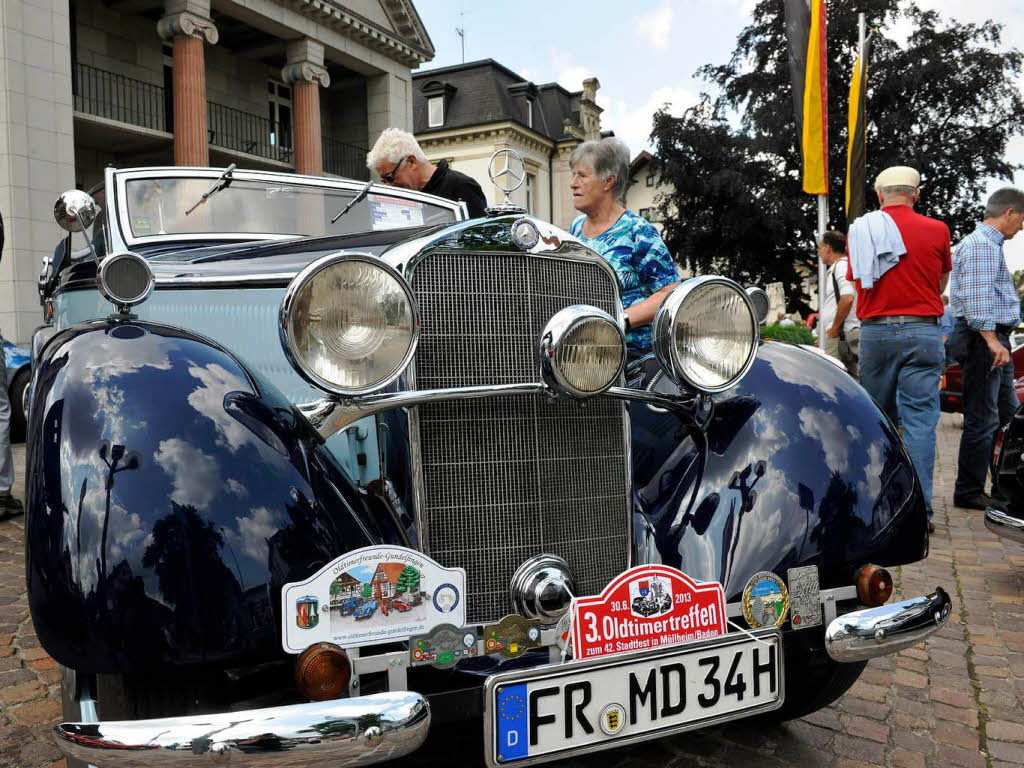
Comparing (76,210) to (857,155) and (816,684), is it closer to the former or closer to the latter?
(816,684)

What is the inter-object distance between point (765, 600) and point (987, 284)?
12.8 feet

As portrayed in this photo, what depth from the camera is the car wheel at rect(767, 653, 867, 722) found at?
7.25 ft

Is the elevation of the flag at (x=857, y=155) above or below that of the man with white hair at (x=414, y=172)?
above

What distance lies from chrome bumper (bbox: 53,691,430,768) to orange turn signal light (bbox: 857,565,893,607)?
42.3 inches

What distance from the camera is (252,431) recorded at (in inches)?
63.2

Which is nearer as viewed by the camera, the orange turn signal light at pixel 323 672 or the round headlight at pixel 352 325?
the orange turn signal light at pixel 323 672

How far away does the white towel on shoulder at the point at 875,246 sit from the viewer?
4.37 meters

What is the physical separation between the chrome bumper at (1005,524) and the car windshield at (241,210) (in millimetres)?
→ 2642

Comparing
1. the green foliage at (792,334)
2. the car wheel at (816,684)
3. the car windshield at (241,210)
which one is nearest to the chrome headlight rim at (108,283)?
the car windshield at (241,210)

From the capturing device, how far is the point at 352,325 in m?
1.71

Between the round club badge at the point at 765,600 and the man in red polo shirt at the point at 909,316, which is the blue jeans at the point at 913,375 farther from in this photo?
the round club badge at the point at 765,600

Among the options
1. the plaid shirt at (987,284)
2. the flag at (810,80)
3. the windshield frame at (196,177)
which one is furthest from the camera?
the flag at (810,80)

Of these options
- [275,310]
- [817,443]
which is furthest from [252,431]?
[817,443]

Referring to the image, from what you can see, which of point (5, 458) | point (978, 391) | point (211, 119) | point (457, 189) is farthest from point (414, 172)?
point (211, 119)
